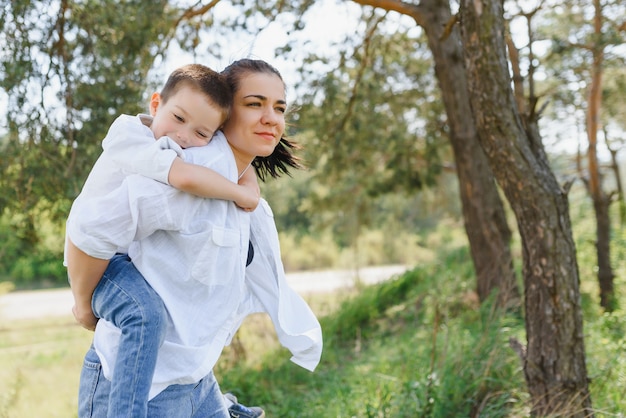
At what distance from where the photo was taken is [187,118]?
189 centimetres

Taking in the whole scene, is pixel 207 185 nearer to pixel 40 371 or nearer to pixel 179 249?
pixel 179 249

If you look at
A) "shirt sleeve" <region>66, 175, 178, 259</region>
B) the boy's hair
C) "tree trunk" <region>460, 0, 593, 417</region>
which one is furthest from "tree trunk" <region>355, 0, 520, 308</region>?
"shirt sleeve" <region>66, 175, 178, 259</region>

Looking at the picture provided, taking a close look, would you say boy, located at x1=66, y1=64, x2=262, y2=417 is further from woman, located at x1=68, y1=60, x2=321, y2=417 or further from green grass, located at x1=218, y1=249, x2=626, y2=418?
green grass, located at x1=218, y1=249, x2=626, y2=418

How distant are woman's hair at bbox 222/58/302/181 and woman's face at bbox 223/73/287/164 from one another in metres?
0.02

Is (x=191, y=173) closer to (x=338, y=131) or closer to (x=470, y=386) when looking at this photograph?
(x=470, y=386)

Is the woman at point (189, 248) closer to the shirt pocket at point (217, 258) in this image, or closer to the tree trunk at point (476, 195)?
the shirt pocket at point (217, 258)

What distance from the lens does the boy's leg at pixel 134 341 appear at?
164 cm

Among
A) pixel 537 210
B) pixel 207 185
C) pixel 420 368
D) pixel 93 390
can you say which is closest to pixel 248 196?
pixel 207 185

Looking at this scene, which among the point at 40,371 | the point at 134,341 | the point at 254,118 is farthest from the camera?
the point at 40,371

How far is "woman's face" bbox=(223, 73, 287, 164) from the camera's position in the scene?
2.01 m

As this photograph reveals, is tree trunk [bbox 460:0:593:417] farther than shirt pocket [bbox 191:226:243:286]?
Yes

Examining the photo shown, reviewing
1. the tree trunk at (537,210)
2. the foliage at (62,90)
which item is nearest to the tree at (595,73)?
the tree trunk at (537,210)

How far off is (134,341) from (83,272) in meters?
0.25

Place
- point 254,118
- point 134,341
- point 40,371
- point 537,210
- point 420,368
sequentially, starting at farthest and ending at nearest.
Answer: point 40,371
point 420,368
point 537,210
point 254,118
point 134,341
